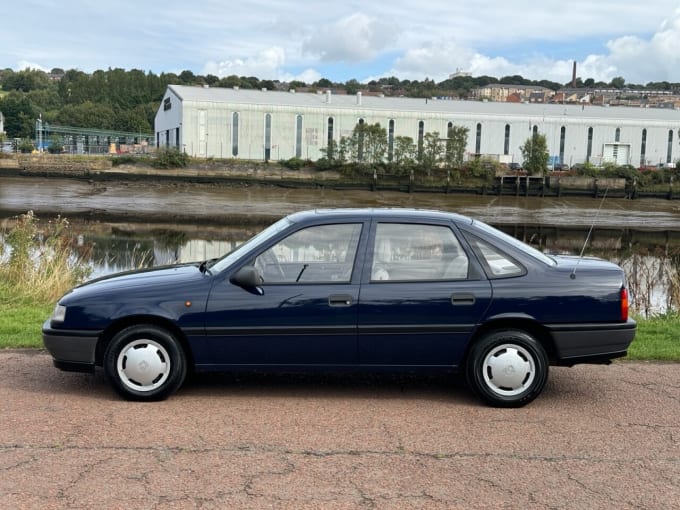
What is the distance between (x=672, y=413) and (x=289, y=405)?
10.3 feet

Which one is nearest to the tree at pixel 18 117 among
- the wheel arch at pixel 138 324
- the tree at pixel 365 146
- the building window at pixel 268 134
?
the building window at pixel 268 134

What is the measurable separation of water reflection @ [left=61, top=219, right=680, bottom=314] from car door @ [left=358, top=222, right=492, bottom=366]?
24.2 ft

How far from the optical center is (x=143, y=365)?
618 centimetres

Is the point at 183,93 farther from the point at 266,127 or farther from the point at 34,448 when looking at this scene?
the point at 34,448

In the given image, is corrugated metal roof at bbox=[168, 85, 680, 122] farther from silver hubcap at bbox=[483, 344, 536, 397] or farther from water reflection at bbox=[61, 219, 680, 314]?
silver hubcap at bbox=[483, 344, 536, 397]

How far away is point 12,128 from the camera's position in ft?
484

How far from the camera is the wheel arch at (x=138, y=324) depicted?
20.4ft

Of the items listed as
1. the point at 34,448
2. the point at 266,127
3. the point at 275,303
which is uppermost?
the point at 266,127

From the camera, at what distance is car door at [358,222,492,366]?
20.2 ft

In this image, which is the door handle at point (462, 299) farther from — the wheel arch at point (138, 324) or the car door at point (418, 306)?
the wheel arch at point (138, 324)

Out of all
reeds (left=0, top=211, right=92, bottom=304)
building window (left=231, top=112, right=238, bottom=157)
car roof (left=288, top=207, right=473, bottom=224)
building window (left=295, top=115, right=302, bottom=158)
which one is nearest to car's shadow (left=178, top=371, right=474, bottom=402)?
car roof (left=288, top=207, right=473, bottom=224)

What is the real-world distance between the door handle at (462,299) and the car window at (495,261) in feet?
0.86

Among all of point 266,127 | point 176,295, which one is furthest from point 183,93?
point 176,295

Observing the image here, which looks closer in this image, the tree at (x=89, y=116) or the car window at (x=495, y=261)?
the car window at (x=495, y=261)
